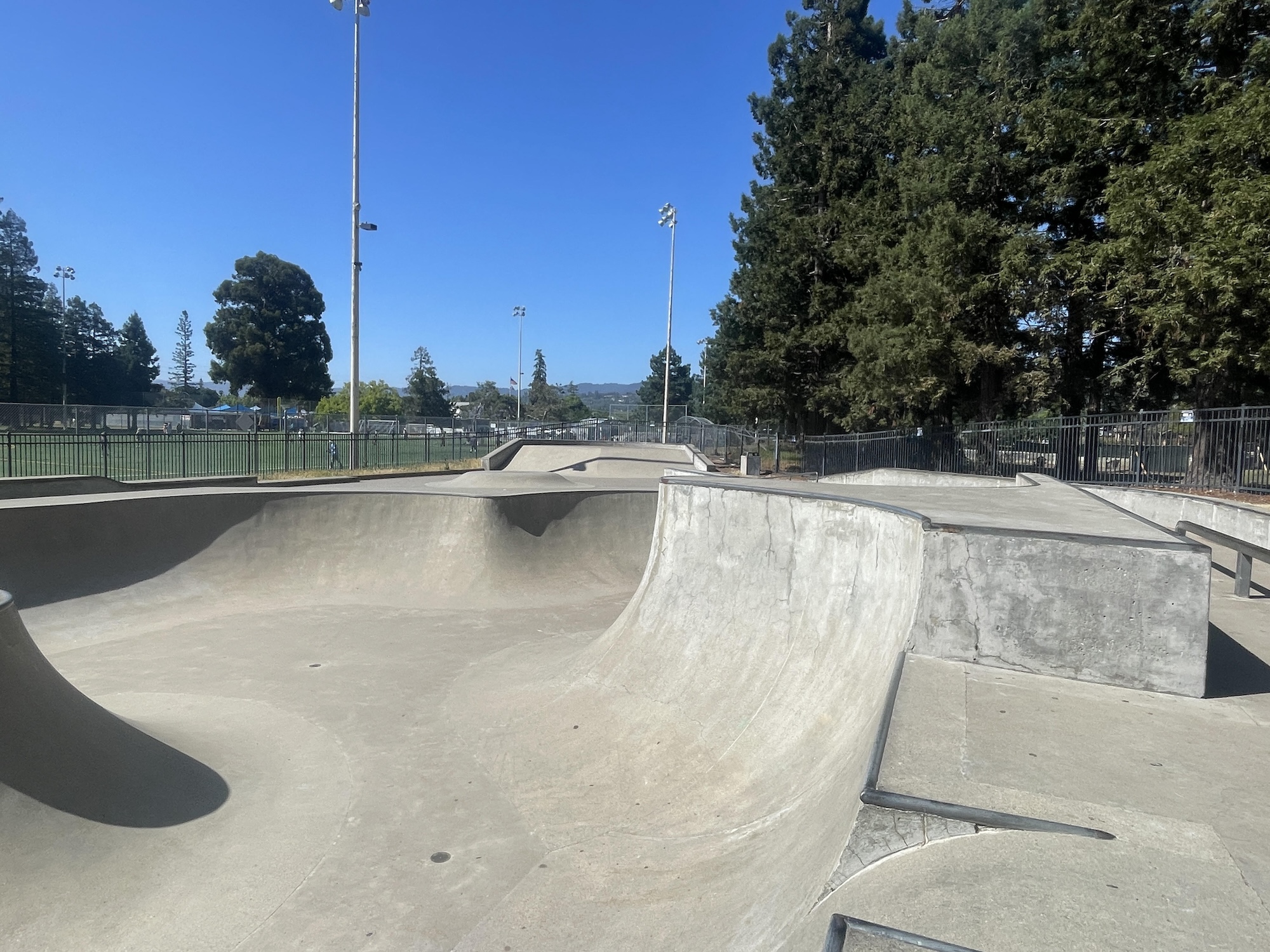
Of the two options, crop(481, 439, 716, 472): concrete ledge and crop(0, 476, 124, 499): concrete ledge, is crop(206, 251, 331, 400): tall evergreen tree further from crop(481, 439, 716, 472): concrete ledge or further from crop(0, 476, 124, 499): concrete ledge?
crop(0, 476, 124, 499): concrete ledge

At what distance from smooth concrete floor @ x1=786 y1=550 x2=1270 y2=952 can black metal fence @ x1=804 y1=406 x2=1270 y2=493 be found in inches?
566

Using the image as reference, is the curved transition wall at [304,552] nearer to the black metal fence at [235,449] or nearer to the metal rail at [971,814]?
the black metal fence at [235,449]

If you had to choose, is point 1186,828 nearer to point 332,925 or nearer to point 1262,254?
point 332,925

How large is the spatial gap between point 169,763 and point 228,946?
2.14 m

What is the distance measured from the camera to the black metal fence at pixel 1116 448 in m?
15.2

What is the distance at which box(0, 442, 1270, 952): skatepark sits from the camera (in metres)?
2.48

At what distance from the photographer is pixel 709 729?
575 centimetres

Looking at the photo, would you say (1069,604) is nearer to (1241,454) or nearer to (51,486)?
(1241,454)

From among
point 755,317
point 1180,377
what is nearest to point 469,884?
point 1180,377

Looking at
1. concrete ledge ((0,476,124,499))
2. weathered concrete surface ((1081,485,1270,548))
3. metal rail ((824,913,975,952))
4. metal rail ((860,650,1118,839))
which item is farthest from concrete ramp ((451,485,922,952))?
concrete ledge ((0,476,124,499))

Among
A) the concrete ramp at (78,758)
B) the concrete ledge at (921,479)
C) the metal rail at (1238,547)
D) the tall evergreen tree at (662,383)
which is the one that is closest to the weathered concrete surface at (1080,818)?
the metal rail at (1238,547)

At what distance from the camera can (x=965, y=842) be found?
2445 mm

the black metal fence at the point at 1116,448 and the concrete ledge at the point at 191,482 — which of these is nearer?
Answer: the black metal fence at the point at 1116,448

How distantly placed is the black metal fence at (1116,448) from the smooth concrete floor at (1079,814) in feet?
47.2
